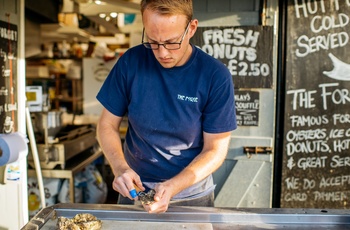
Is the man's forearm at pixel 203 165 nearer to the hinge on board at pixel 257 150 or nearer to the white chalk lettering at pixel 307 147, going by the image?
the hinge on board at pixel 257 150

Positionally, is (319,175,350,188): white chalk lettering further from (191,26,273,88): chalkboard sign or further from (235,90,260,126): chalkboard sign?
(191,26,273,88): chalkboard sign

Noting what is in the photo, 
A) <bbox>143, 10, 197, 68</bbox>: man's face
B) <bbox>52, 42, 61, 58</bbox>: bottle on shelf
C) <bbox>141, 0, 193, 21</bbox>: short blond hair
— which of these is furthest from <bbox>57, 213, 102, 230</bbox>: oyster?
<bbox>52, 42, 61, 58</bbox>: bottle on shelf

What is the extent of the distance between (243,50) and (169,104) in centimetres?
129

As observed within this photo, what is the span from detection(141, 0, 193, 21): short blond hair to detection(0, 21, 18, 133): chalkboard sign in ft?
4.74

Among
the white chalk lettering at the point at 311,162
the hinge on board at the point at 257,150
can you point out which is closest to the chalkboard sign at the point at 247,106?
the hinge on board at the point at 257,150

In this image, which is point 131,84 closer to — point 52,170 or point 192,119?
point 192,119

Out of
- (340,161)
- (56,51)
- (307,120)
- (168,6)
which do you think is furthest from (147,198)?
(56,51)

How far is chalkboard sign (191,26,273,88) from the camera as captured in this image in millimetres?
2881

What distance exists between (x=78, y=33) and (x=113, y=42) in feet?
5.22

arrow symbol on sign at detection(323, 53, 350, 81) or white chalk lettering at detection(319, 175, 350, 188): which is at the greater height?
arrow symbol on sign at detection(323, 53, 350, 81)

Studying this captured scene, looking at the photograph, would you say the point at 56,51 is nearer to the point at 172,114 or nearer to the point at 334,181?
the point at 334,181

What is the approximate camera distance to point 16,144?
2.16 meters

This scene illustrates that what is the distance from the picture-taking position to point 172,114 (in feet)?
5.89

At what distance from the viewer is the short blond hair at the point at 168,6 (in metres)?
1.55
